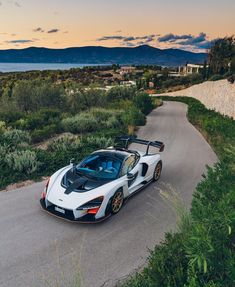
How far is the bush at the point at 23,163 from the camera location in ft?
30.4

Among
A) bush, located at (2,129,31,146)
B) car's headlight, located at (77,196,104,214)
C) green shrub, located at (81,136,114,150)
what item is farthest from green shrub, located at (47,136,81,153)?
car's headlight, located at (77,196,104,214)

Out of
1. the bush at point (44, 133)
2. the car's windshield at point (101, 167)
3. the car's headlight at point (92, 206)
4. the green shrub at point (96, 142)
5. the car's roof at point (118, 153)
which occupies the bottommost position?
the bush at point (44, 133)

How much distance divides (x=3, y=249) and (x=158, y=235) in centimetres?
319

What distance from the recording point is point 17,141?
41.5 ft

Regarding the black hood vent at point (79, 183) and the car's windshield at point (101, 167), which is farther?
the car's windshield at point (101, 167)

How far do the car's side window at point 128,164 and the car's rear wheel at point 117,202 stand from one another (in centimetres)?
58

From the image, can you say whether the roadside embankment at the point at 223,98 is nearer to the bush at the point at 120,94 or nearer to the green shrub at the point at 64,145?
the bush at the point at 120,94

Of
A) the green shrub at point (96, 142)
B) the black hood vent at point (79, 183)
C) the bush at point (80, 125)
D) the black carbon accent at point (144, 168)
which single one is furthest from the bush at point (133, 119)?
the black hood vent at point (79, 183)

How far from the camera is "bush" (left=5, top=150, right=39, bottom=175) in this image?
9.27 m

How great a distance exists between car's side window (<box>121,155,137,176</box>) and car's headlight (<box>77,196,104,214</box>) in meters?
1.17

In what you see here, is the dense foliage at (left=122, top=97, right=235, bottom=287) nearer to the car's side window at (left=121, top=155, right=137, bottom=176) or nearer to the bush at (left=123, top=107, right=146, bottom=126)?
the car's side window at (left=121, top=155, right=137, bottom=176)

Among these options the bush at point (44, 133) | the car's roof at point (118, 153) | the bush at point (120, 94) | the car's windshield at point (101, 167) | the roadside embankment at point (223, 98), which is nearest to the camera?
the car's windshield at point (101, 167)

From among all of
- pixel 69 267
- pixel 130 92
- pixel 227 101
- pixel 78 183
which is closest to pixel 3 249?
pixel 69 267

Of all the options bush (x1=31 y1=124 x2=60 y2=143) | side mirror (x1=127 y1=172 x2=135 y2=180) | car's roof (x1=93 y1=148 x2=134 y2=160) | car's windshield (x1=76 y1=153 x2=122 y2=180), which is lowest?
bush (x1=31 y1=124 x2=60 y2=143)
